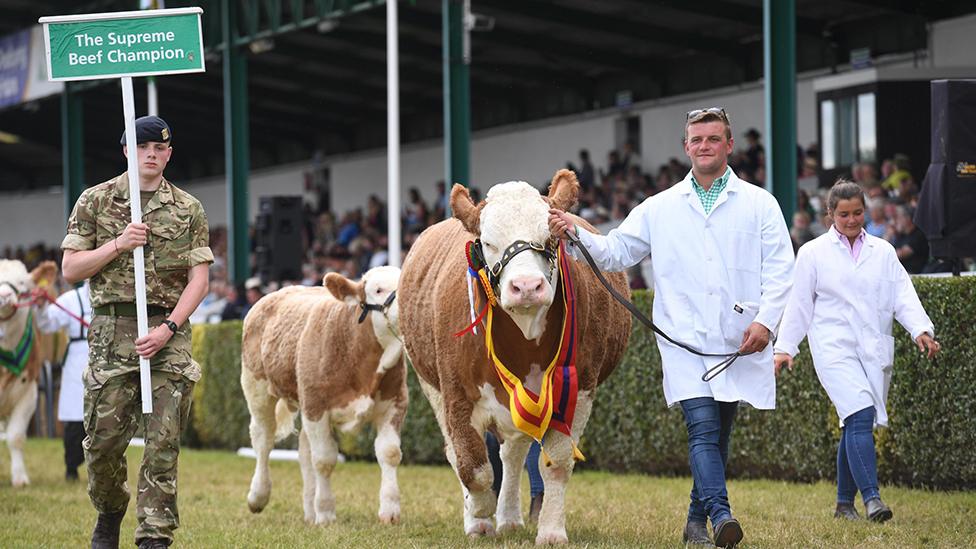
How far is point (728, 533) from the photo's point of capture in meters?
6.97

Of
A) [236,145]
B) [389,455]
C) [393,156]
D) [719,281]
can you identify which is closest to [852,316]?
[719,281]

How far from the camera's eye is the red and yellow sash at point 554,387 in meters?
7.74

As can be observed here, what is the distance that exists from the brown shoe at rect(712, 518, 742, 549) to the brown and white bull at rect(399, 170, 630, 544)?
111cm

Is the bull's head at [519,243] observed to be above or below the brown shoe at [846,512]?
above

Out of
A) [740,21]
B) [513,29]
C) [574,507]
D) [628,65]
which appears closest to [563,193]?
[574,507]

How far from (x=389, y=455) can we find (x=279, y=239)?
1071cm

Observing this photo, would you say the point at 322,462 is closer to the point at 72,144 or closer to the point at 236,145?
the point at 236,145

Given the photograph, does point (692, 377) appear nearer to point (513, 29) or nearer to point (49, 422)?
point (49, 422)

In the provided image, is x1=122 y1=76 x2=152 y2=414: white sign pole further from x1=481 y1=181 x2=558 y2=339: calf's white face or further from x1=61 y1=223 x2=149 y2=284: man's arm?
x1=481 y1=181 x2=558 y2=339: calf's white face

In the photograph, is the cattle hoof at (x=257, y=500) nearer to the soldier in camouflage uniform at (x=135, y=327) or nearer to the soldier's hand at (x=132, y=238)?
the soldier in camouflage uniform at (x=135, y=327)

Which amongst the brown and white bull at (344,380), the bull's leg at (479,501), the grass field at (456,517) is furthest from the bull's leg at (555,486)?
the brown and white bull at (344,380)

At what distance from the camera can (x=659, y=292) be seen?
764cm

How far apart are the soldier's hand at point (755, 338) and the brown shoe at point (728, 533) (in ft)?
2.84

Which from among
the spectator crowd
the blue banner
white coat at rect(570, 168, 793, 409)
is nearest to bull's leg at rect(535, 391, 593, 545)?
white coat at rect(570, 168, 793, 409)
